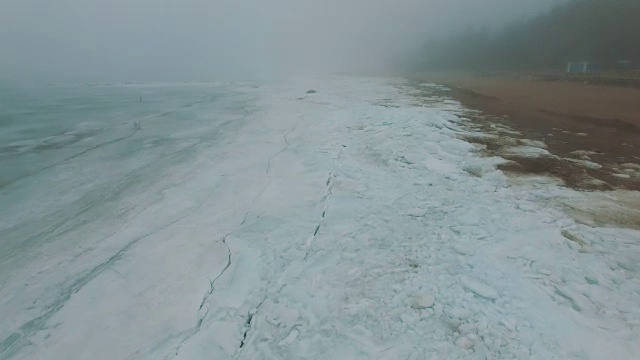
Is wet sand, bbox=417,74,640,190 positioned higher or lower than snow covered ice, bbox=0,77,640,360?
higher

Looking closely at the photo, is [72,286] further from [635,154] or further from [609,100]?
[609,100]

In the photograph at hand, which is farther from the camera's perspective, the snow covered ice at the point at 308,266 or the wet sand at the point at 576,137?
the wet sand at the point at 576,137

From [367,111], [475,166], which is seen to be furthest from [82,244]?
[367,111]

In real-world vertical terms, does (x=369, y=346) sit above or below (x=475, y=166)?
below

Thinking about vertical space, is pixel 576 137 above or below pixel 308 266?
above

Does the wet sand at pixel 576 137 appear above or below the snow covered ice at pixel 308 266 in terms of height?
above

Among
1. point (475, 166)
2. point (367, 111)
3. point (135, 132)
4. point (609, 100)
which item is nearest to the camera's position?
point (475, 166)

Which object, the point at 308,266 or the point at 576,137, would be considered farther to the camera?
the point at 576,137

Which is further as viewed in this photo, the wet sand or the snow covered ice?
the wet sand
